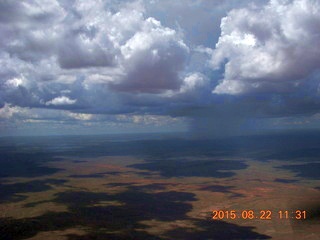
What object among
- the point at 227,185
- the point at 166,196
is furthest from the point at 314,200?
the point at 166,196

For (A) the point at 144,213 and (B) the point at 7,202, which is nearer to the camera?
(A) the point at 144,213

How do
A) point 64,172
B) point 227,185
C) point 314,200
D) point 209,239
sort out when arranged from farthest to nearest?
1. point 64,172
2. point 227,185
3. point 314,200
4. point 209,239

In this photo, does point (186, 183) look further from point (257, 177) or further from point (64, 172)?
point (64, 172)

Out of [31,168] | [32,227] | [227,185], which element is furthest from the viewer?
[31,168]

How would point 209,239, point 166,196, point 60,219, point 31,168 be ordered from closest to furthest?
point 209,239, point 60,219, point 166,196, point 31,168

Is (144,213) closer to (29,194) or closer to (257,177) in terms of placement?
(29,194)

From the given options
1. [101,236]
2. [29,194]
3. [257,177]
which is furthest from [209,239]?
[257,177]

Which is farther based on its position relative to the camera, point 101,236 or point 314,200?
point 314,200

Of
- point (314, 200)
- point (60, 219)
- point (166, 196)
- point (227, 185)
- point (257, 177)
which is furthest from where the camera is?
point (257, 177)
